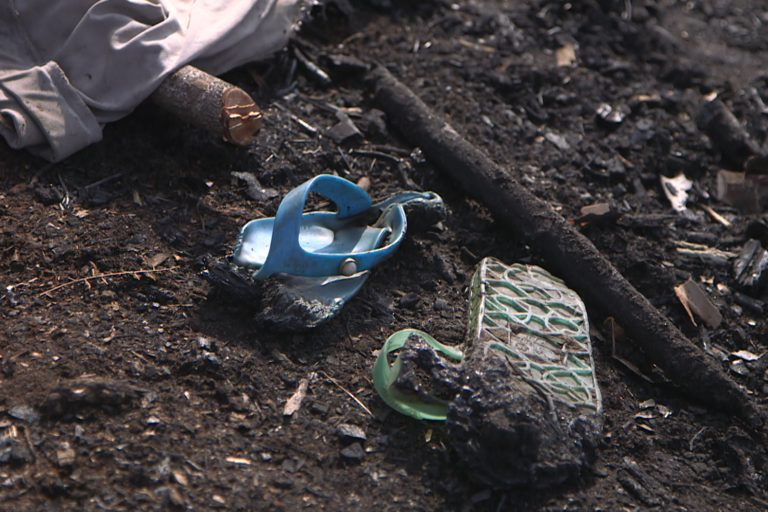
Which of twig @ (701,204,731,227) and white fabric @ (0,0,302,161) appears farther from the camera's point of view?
twig @ (701,204,731,227)

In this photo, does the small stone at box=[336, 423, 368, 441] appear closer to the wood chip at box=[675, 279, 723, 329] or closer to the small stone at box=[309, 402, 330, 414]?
the small stone at box=[309, 402, 330, 414]

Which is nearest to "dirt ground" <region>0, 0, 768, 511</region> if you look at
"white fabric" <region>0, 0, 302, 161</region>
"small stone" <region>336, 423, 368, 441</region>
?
"small stone" <region>336, 423, 368, 441</region>

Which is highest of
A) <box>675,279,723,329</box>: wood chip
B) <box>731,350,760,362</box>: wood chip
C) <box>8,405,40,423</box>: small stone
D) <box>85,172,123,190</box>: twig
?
<box>85,172,123,190</box>: twig

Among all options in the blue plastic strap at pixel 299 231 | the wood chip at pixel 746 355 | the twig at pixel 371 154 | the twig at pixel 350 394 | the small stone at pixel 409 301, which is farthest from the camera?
the twig at pixel 371 154

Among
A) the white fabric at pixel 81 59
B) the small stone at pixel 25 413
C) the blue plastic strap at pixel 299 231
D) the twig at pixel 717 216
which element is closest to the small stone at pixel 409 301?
the blue plastic strap at pixel 299 231

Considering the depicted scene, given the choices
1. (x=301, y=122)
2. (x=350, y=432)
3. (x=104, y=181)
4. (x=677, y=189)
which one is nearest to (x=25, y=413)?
(x=350, y=432)

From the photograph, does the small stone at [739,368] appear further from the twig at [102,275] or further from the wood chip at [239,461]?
the twig at [102,275]

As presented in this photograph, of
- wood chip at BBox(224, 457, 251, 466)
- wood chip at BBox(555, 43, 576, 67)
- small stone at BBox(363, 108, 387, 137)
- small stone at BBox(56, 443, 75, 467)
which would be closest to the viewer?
small stone at BBox(56, 443, 75, 467)
